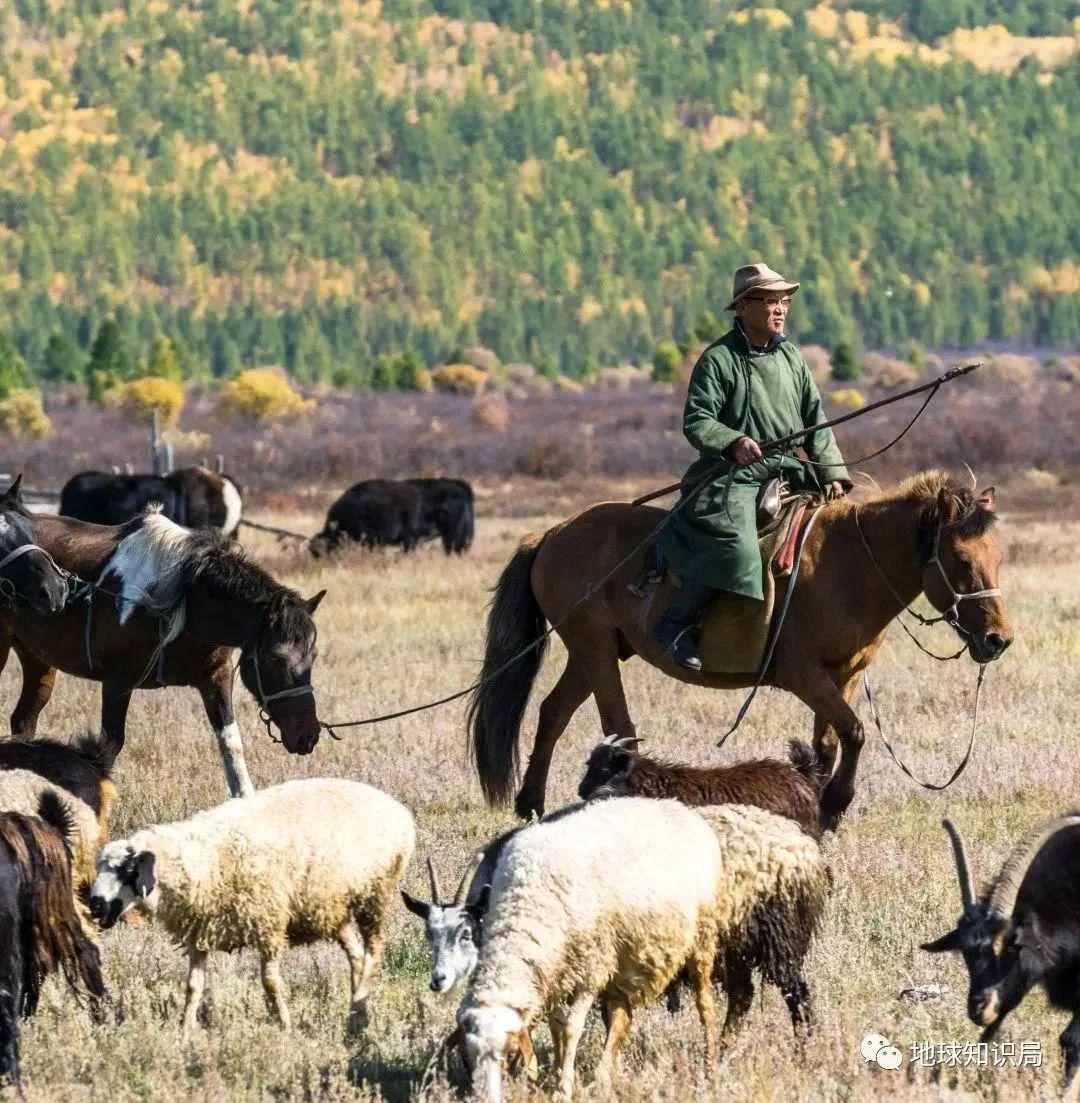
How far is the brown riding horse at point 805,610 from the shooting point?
9.64 metres

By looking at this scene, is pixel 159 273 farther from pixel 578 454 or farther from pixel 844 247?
pixel 578 454

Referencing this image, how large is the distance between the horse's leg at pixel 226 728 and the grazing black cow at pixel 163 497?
12.5m

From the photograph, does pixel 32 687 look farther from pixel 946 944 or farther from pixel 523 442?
pixel 523 442

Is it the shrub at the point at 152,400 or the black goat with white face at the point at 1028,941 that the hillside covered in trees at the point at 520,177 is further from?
the black goat with white face at the point at 1028,941

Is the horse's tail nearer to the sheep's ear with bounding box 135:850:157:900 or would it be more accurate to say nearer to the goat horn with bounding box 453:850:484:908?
the goat horn with bounding box 453:850:484:908

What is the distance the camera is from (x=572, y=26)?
195625mm

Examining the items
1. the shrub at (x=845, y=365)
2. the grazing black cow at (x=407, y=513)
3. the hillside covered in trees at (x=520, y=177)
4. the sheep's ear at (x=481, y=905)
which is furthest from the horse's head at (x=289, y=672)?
the hillside covered in trees at (x=520, y=177)

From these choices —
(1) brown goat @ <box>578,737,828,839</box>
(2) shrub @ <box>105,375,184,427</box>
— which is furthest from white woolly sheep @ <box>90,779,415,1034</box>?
(2) shrub @ <box>105,375,184,427</box>

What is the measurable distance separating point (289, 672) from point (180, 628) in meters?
0.74

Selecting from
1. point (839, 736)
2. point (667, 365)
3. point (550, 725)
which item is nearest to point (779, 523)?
point (839, 736)

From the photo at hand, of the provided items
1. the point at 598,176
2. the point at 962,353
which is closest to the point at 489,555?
the point at 962,353

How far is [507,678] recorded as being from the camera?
10.8 m

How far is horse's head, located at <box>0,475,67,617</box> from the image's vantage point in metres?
10.4

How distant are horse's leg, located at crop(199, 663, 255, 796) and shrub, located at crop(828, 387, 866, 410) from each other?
58.7m
